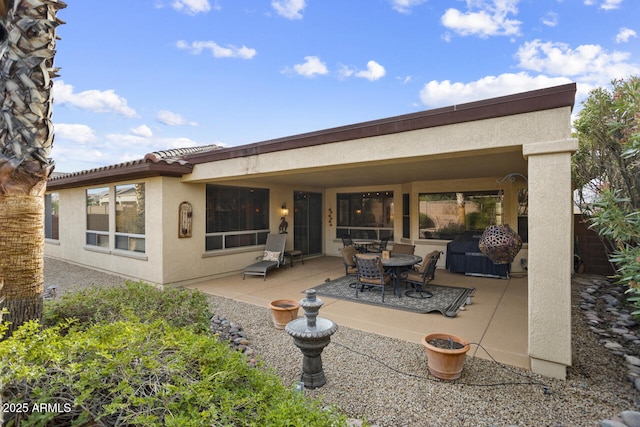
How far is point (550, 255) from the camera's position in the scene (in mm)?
3422

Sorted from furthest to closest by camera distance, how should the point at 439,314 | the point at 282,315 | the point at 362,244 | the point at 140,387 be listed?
the point at 362,244
the point at 439,314
the point at 282,315
the point at 140,387

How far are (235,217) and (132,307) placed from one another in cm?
543

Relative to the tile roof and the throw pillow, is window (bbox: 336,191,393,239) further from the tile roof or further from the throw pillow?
the tile roof

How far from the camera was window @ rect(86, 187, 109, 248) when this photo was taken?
9227 millimetres

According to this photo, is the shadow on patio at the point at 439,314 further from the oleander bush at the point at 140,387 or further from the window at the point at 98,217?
the window at the point at 98,217

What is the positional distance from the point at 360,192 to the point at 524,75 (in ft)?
24.2

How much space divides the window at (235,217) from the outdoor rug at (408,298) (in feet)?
10.2

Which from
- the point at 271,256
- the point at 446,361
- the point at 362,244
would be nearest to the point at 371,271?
the point at 446,361

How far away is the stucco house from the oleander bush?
329cm

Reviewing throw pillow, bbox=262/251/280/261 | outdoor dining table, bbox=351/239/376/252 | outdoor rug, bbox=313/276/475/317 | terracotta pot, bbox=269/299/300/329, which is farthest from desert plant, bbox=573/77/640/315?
throw pillow, bbox=262/251/280/261

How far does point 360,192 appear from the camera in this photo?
12070 mm

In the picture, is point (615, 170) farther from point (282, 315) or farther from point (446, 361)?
point (282, 315)

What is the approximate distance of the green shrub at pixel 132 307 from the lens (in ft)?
12.2

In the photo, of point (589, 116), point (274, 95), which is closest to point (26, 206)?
point (589, 116)
